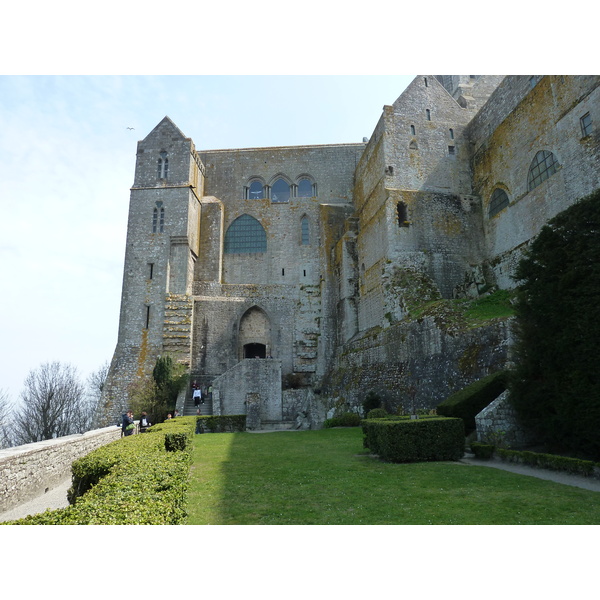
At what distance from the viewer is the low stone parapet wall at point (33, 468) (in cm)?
750

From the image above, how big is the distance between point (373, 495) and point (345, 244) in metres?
21.5

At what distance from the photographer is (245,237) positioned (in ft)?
100

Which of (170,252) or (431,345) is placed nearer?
(431,345)

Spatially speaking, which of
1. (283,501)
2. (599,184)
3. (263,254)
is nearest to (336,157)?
(263,254)

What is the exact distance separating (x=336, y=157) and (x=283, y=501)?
29.1 m

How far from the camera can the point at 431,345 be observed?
16.4 meters

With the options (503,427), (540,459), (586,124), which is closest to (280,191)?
(586,124)

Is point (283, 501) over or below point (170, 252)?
below

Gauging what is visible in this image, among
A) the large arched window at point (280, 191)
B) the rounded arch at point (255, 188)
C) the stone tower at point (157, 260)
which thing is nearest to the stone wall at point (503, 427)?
the stone tower at point (157, 260)

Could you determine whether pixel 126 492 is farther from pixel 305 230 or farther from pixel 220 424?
pixel 305 230

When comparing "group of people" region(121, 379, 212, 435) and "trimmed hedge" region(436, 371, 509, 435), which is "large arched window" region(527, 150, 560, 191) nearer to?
"trimmed hedge" region(436, 371, 509, 435)

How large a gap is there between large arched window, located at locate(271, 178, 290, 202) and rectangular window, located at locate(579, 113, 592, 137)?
19118 mm

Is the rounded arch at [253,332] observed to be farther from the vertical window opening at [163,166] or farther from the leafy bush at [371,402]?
the vertical window opening at [163,166]

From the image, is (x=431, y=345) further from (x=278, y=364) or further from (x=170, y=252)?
(x=170, y=252)
